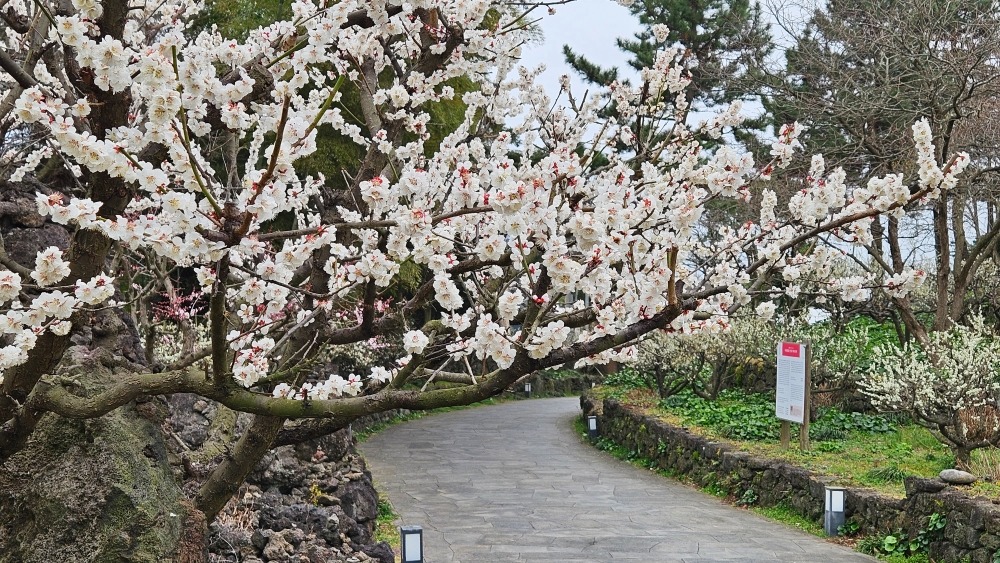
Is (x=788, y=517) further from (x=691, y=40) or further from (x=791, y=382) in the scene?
(x=691, y=40)

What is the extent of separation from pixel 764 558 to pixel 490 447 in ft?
25.5

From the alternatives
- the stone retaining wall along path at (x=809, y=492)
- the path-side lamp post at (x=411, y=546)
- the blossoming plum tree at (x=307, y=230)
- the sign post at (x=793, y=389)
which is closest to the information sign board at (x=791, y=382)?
the sign post at (x=793, y=389)

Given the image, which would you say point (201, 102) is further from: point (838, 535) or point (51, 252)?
point (838, 535)

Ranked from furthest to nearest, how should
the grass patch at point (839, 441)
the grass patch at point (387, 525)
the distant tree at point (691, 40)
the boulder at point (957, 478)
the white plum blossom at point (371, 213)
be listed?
the distant tree at point (691, 40) < the grass patch at point (839, 441) < the grass patch at point (387, 525) < the boulder at point (957, 478) < the white plum blossom at point (371, 213)

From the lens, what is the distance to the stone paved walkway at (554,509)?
7750mm

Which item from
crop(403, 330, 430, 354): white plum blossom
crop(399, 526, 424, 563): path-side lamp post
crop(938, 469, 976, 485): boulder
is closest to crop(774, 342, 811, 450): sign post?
crop(938, 469, 976, 485): boulder

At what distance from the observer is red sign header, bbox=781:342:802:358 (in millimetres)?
10836

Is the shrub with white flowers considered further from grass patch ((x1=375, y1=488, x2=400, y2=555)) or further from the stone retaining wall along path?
grass patch ((x1=375, y1=488, x2=400, y2=555))

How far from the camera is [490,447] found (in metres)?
14.9

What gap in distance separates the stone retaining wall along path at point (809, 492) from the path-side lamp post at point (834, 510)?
0.54 feet

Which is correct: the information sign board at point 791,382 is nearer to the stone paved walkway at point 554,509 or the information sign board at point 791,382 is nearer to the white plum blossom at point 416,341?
the stone paved walkway at point 554,509

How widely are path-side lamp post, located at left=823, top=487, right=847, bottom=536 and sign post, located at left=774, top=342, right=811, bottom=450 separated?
231 centimetres

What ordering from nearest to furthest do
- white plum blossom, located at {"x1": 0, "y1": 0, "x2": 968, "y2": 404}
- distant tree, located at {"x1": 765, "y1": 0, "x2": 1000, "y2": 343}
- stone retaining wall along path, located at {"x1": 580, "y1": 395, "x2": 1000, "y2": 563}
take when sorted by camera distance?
1. white plum blossom, located at {"x1": 0, "y1": 0, "x2": 968, "y2": 404}
2. stone retaining wall along path, located at {"x1": 580, "y1": 395, "x2": 1000, "y2": 563}
3. distant tree, located at {"x1": 765, "y1": 0, "x2": 1000, "y2": 343}

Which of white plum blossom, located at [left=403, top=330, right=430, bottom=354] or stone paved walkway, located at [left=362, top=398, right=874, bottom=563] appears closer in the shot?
white plum blossom, located at [left=403, top=330, right=430, bottom=354]
